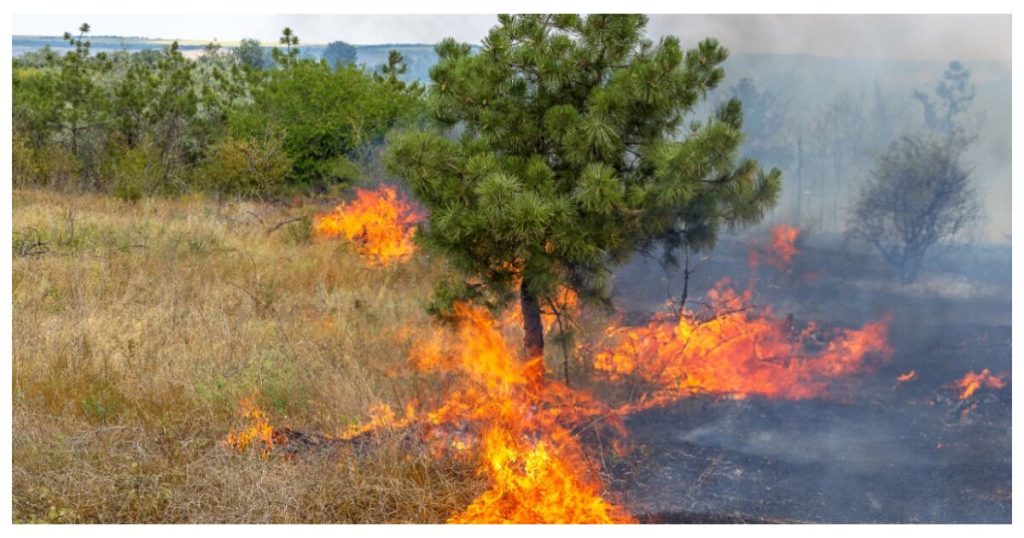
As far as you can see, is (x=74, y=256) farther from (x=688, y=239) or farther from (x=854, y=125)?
(x=854, y=125)

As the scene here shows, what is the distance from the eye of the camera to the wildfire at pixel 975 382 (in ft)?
24.7

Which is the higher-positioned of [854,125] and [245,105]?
[245,105]

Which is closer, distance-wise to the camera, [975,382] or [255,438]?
[255,438]

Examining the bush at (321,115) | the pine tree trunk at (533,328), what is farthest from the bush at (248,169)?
the pine tree trunk at (533,328)

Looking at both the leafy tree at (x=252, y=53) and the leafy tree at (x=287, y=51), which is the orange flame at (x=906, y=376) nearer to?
the leafy tree at (x=287, y=51)

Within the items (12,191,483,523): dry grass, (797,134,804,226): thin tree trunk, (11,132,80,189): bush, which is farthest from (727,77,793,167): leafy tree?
(11,132,80,189): bush

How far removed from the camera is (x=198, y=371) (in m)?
7.61

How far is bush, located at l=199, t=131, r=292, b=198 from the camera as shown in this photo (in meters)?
15.6

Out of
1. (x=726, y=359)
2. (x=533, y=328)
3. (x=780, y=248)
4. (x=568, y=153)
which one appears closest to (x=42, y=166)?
(x=533, y=328)

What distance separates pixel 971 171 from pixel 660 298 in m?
3.35

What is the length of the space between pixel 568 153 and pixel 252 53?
74.5 feet

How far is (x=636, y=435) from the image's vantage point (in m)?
6.99

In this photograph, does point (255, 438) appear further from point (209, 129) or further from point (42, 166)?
point (209, 129)

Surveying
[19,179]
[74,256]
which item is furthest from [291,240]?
[19,179]
